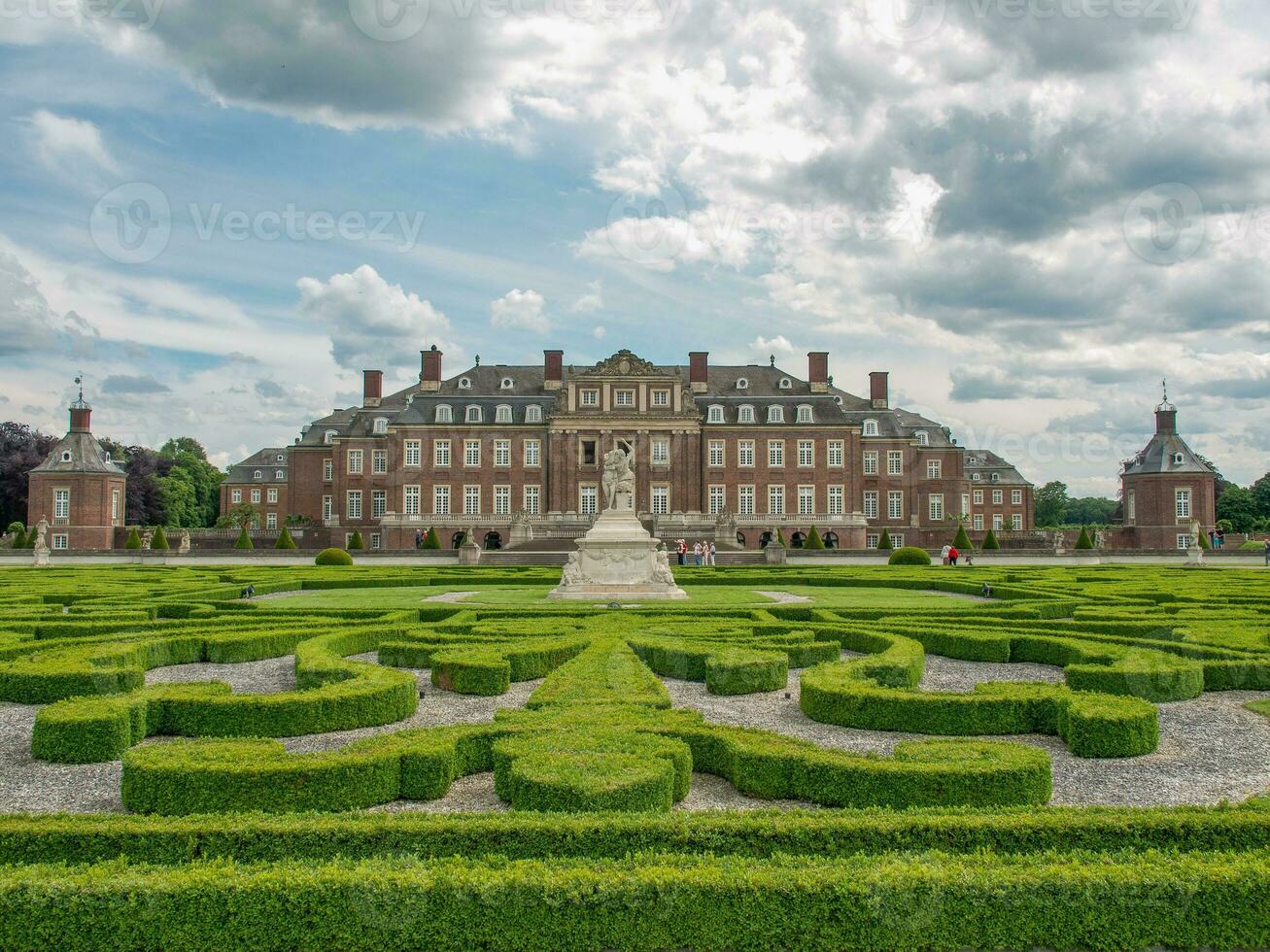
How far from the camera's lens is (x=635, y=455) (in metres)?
60.0

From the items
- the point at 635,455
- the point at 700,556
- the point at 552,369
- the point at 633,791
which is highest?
the point at 552,369

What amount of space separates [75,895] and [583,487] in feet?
177

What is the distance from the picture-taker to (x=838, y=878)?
4539mm

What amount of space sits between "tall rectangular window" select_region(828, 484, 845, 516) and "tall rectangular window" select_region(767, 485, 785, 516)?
3016mm

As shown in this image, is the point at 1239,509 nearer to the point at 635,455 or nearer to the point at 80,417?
the point at 635,455

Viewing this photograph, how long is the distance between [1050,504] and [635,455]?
80030 mm

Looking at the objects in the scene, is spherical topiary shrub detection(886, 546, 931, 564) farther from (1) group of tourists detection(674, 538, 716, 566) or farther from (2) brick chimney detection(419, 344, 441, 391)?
(2) brick chimney detection(419, 344, 441, 391)

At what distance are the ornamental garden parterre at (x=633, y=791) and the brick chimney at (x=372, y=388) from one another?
54896mm

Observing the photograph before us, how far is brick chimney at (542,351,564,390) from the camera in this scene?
2418 inches

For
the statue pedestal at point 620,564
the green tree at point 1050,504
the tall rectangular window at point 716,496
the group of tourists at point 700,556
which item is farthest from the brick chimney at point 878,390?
the green tree at point 1050,504

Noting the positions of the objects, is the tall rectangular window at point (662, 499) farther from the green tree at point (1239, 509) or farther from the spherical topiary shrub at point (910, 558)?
the green tree at point (1239, 509)

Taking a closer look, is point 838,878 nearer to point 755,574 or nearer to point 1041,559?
point 755,574

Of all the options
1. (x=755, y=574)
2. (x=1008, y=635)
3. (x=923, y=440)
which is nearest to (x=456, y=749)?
(x=1008, y=635)

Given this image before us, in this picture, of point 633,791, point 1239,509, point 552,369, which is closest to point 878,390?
point 552,369
